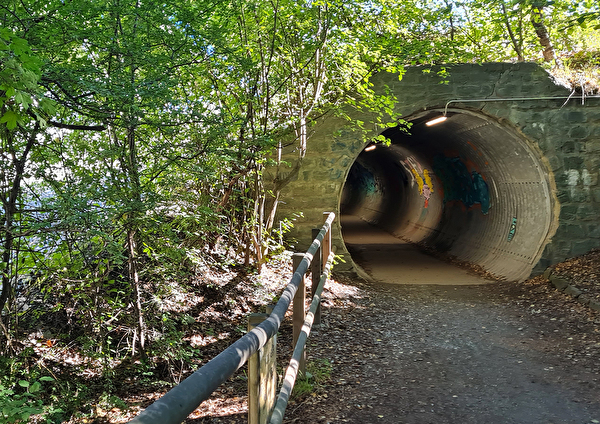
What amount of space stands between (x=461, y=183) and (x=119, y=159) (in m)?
10.0

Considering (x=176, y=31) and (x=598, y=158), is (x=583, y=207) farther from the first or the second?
(x=176, y=31)

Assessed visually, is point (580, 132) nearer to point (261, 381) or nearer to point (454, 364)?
point (454, 364)

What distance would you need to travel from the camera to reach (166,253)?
4625 mm

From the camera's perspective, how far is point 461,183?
41.1 feet

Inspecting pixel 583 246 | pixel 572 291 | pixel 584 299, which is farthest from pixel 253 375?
pixel 583 246

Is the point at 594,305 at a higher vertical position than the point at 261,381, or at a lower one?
lower

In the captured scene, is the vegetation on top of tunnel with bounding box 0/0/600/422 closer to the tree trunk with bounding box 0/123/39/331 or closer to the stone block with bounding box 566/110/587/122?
the tree trunk with bounding box 0/123/39/331

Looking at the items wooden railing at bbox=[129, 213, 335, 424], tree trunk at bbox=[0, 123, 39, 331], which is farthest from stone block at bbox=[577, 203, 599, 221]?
tree trunk at bbox=[0, 123, 39, 331]

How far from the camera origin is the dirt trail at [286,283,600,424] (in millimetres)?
3654

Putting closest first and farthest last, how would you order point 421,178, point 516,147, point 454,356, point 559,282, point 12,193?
point 12,193 → point 454,356 → point 559,282 → point 516,147 → point 421,178

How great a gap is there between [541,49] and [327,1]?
7632 millimetres

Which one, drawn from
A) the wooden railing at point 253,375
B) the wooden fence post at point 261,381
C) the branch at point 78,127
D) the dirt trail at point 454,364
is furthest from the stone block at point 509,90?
the wooden fence post at point 261,381

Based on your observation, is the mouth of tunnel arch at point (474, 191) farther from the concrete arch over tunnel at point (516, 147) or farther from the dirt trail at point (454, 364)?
the dirt trail at point (454, 364)

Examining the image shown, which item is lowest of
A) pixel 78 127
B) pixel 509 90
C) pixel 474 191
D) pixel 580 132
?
pixel 474 191
